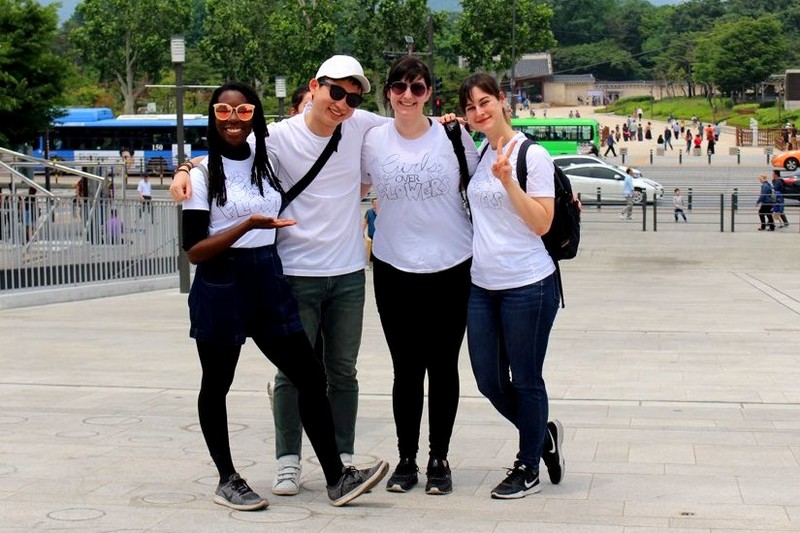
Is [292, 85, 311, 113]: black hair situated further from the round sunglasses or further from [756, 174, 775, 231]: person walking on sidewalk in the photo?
[756, 174, 775, 231]: person walking on sidewalk

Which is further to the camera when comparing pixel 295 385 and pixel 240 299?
pixel 295 385

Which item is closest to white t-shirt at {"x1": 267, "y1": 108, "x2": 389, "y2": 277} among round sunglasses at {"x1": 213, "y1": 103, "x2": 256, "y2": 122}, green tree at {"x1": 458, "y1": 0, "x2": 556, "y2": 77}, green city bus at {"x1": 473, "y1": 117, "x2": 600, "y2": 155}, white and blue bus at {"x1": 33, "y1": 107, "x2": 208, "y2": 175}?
round sunglasses at {"x1": 213, "y1": 103, "x2": 256, "y2": 122}

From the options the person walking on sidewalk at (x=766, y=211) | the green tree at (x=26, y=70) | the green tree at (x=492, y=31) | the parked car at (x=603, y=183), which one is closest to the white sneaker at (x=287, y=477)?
the person walking on sidewalk at (x=766, y=211)

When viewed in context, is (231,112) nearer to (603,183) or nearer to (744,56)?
(603,183)

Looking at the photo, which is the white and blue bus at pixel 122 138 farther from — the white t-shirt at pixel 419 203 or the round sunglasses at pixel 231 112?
the round sunglasses at pixel 231 112

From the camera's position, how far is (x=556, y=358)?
1059 cm

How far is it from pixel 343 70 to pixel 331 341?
1121mm

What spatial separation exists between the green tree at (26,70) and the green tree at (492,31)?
50584 millimetres

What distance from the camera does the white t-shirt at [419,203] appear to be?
5.45 metres

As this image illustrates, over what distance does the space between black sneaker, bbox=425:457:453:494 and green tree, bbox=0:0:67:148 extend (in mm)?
28040

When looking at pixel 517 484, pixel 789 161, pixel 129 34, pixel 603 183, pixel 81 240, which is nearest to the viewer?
pixel 517 484

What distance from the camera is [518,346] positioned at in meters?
5.45

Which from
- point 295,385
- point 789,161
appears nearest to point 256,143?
point 295,385

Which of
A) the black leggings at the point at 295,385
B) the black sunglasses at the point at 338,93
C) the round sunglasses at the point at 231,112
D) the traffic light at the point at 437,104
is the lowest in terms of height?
the black leggings at the point at 295,385
